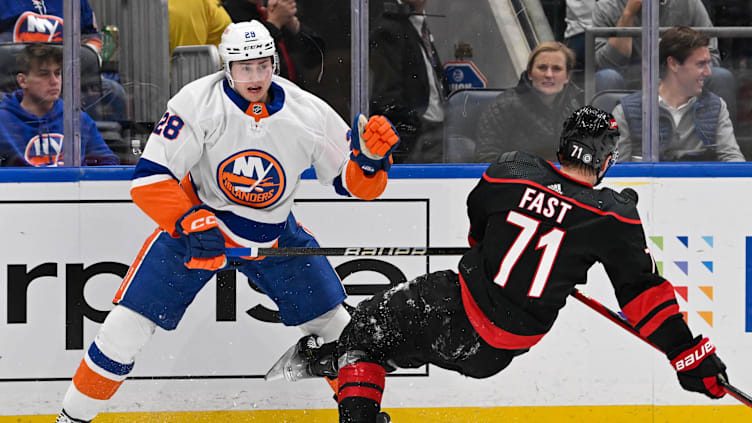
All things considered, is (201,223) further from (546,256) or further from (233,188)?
(546,256)

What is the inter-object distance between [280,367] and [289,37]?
1.04m

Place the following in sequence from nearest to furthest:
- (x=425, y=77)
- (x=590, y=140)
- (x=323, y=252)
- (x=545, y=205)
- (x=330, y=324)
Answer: (x=545, y=205) → (x=590, y=140) → (x=323, y=252) → (x=330, y=324) → (x=425, y=77)

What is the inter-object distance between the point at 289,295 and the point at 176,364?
0.51 m

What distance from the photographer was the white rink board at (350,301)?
322 cm

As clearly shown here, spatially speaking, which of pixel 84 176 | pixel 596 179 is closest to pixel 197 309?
pixel 84 176

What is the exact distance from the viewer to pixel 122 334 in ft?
9.68

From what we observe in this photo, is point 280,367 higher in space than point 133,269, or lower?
lower

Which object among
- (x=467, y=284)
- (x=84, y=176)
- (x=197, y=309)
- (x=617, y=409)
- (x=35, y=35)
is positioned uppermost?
(x=35, y=35)

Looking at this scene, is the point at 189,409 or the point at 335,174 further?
the point at 189,409

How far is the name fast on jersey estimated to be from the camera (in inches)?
99.2

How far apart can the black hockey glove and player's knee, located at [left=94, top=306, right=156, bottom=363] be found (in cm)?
151

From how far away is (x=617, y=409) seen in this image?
3324 millimetres

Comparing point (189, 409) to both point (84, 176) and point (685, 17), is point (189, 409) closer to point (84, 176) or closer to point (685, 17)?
point (84, 176)

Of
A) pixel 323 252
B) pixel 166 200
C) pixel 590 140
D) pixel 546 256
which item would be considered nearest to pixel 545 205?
pixel 546 256
